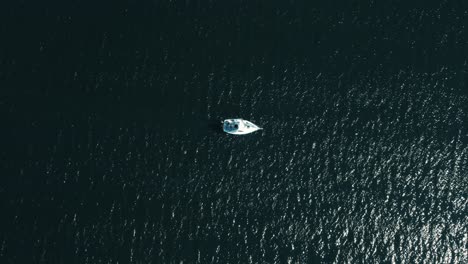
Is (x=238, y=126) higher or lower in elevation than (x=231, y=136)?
higher

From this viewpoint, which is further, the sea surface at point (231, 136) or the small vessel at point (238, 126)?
the small vessel at point (238, 126)

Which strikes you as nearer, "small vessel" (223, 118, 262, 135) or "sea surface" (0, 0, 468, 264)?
"sea surface" (0, 0, 468, 264)

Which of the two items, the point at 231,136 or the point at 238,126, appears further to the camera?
the point at 231,136

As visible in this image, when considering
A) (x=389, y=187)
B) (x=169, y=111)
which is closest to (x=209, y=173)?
(x=169, y=111)

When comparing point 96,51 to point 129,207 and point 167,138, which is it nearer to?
point 167,138
